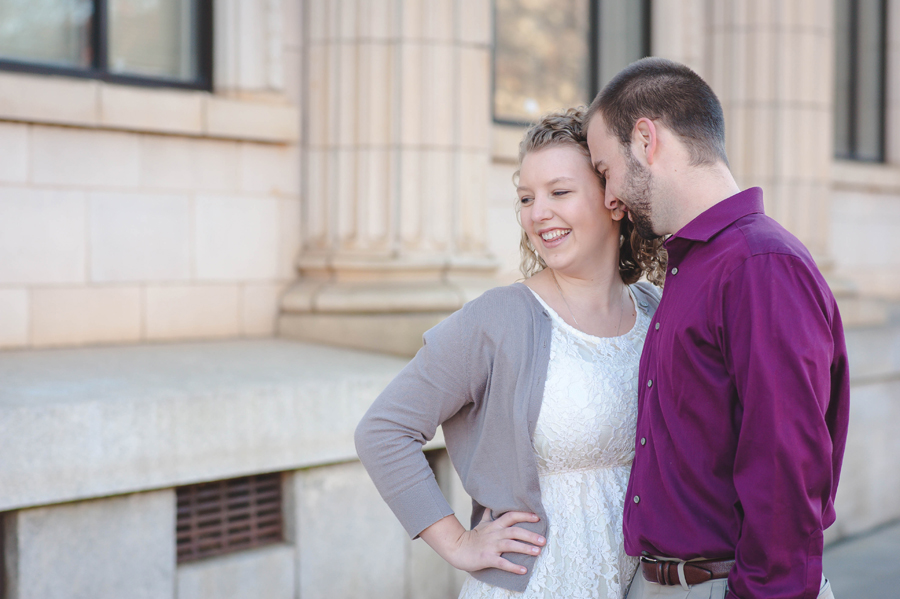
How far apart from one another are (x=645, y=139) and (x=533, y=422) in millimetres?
742

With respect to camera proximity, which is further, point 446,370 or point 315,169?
point 315,169

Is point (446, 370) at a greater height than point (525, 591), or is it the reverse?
point (446, 370)

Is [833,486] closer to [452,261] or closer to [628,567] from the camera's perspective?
[628,567]

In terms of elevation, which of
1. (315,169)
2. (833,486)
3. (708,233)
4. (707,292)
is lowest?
(833,486)

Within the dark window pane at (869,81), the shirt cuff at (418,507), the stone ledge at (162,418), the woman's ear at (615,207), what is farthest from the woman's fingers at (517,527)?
the dark window pane at (869,81)

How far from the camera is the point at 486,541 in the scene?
216cm

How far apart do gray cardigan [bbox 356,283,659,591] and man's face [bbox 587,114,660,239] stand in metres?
0.40

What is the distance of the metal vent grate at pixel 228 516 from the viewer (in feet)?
12.5

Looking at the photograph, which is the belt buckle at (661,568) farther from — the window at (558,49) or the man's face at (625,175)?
the window at (558,49)

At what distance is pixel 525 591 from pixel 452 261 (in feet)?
10.3

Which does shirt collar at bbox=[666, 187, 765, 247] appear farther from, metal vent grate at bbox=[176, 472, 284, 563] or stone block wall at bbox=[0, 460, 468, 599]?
metal vent grate at bbox=[176, 472, 284, 563]

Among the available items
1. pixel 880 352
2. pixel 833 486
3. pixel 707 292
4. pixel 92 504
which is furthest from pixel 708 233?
pixel 880 352

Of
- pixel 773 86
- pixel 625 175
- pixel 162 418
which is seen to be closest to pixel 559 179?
pixel 625 175

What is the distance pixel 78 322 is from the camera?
15.6 ft
